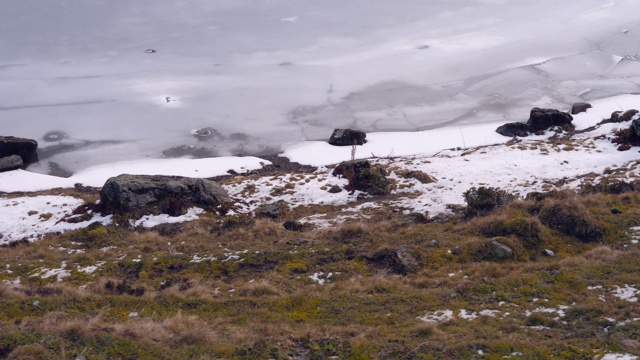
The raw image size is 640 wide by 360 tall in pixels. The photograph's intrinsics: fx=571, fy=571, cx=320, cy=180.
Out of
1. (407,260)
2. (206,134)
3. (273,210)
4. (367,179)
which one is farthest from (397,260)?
(206,134)

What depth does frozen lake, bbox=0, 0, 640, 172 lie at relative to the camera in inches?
939

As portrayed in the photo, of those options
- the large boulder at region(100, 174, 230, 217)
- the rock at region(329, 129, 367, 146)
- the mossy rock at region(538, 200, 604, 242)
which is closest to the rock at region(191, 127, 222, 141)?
the rock at region(329, 129, 367, 146)

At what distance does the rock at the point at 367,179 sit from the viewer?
15.9m

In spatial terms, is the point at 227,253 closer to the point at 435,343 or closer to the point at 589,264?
the point at 435,343

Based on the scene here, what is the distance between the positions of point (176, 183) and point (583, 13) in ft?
99.9

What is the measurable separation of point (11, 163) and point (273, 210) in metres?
11.2

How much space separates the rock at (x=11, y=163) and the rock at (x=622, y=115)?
21556 mm

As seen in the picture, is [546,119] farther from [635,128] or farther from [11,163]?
[11,163]

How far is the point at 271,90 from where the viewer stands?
27406 mm

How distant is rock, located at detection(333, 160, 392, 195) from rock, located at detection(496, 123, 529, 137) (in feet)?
23.5

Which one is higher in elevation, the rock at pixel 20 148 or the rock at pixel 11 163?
the rock at pixel 20 148

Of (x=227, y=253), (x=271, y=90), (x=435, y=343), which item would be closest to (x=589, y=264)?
(x=435, y=343)

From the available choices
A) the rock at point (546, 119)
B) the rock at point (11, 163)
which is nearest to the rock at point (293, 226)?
the rock at point (546, 119)

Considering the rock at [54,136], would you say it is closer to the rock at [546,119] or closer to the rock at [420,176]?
the rock at [420,176]
